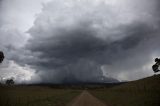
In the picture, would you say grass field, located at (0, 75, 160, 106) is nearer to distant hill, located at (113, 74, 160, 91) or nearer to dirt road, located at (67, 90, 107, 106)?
dirt road, located at (67, 90, 107, 106)

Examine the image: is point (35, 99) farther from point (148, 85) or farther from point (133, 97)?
point (148, 85)

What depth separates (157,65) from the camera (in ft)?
355

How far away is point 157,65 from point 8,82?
141 m

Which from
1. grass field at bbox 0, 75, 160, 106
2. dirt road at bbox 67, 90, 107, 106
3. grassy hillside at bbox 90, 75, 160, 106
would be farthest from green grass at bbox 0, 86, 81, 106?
grassy hillside at bbox 90, 75, 160, 106

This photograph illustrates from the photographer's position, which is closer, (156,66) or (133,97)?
(133,97)

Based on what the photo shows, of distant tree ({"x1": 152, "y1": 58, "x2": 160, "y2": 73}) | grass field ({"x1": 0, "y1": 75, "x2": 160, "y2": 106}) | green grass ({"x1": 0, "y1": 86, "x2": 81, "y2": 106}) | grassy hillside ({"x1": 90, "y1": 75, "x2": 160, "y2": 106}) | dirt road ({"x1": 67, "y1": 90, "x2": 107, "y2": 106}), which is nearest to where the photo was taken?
grassy hillside ({"x1": 90, "y1": 75, "x2": 160, "y2": 106})

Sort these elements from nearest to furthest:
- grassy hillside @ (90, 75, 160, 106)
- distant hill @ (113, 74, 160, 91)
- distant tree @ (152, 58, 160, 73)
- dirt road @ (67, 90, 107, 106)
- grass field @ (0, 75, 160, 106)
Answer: grassy hillside @ (90, 75, 160, 106)
dirt road @ (67, 90, 107, 106)
grass field @ (0, 75, 160, 106)
distant hill @ (113, 74, 160, 91)
distant tree @ (152, 58, 160, 73)

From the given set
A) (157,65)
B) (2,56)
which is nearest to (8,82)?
(2,56)

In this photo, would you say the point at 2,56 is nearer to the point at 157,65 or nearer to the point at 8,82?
the point at 157,65

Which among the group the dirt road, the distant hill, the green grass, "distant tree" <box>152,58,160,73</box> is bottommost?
the dirt road

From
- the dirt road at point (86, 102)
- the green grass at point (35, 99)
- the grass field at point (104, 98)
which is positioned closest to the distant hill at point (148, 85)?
the grass field at point (104, 98)

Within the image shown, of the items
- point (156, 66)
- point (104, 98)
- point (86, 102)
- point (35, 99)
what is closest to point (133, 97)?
point (104, 98)

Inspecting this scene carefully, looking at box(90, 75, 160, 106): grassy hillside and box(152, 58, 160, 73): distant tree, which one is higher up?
box(152, 58, 160, 73): distant tree

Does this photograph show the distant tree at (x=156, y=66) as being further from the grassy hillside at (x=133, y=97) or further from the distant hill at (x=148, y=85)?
the grassy hillside at (x=133, y=97)
